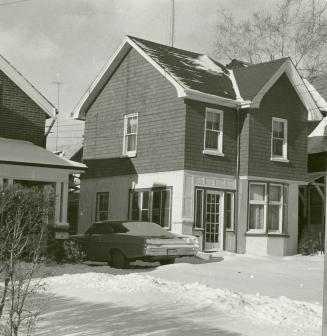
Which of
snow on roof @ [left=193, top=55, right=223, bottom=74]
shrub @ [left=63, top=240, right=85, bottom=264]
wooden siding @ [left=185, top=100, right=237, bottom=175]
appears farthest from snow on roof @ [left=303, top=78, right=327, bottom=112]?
shrub @ [left=63, top=240, right=85, bottom=264]

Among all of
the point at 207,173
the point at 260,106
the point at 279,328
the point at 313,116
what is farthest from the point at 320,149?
the point at 279,328

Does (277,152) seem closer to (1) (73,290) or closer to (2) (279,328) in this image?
(1) (73,290)

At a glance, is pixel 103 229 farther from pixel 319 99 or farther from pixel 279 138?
pixel 319 99

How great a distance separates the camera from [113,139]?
2775 cm

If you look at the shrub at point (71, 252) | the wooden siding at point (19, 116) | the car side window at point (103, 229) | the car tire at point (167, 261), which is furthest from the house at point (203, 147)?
the shrub at point (71, 252)

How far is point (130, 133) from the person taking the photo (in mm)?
27031

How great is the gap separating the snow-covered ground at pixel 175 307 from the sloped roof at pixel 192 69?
10475mm

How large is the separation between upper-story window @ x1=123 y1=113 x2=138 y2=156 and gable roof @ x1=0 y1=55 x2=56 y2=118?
452cm

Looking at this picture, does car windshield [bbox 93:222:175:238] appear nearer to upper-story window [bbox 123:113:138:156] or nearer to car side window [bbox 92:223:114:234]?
car side window [bbox 92:223:114:234]

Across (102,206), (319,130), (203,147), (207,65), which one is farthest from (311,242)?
(102,206)

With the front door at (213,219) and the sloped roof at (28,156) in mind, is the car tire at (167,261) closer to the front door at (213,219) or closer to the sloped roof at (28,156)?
the sloped roof at (28,156)

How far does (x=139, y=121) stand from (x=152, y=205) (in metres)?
3.56

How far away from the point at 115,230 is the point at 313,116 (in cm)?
1136

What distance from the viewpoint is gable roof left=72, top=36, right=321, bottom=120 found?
82.3ft
